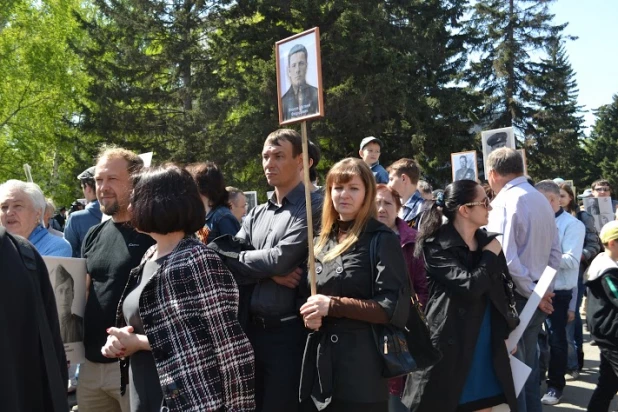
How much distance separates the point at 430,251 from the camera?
4.62 metres

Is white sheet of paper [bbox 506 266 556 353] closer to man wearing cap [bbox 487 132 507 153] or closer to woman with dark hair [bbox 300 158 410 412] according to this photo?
woman with dark hair [bbox 300 158 410 412]

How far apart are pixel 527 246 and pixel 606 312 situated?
921 millimetres

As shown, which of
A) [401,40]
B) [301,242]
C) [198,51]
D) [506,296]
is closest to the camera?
[301,242]

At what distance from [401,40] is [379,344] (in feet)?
87.5

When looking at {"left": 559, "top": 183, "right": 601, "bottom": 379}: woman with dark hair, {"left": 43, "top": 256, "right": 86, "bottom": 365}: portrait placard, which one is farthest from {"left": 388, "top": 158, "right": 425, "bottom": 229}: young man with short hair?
{"left": 43, "top": 256, "right": 86, "bottom": 365}: portrait placard

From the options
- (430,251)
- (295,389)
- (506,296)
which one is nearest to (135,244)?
(295,389)

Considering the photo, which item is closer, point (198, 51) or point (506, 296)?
point (506, 296)

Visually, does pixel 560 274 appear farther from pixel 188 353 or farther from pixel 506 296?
pixel 188 353

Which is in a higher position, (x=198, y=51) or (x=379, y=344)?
(x=198, y=51)

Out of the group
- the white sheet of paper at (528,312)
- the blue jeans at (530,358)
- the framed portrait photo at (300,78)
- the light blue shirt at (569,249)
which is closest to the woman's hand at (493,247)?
the white sheet of paper at (528,312)

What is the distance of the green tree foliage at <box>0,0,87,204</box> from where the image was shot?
1222 inches

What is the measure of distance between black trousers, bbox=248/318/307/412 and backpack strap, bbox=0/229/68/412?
1451mm

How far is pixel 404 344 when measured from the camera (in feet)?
12.1

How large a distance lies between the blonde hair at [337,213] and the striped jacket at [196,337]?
102 cm
